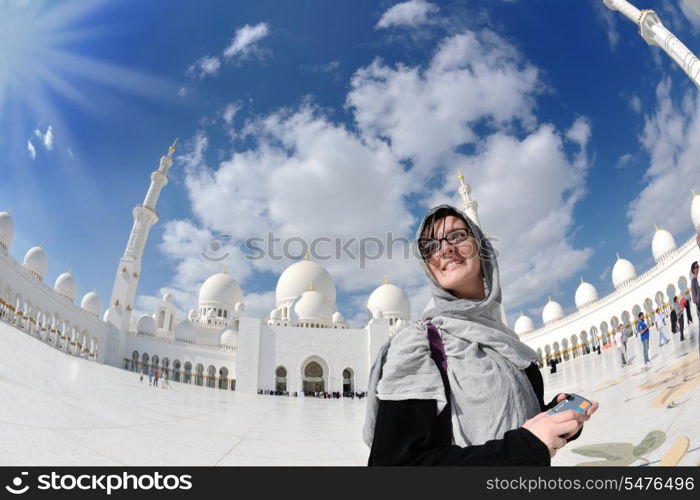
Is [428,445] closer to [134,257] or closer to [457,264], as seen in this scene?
[457,264]

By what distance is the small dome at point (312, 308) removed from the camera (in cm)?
2264

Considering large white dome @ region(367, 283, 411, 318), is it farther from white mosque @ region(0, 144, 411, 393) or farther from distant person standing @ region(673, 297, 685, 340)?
distant person standing @ region(673, 297, 685, 340)

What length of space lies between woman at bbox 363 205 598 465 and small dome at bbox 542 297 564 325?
25292mm

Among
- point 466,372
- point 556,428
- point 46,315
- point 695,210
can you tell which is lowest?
point 556,428

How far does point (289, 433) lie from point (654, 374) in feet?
13.0

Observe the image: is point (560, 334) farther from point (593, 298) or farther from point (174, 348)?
point (174, 348)

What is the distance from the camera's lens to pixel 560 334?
21141mm

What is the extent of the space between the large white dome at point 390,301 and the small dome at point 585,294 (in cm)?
933

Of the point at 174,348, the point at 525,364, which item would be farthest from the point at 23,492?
the point at 174,348

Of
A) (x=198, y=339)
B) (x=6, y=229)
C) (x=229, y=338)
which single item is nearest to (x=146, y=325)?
(x=198, y=339)

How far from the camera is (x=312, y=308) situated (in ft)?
74.7

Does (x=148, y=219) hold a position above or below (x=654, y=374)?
above

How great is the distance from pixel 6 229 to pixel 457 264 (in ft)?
68.3

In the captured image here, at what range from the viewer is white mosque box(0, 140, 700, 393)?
15711 millimetres
